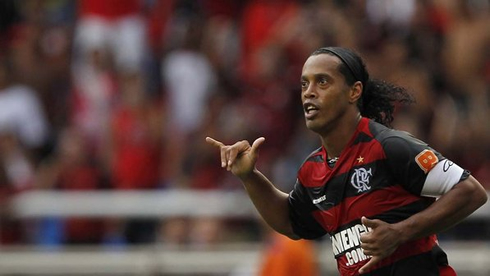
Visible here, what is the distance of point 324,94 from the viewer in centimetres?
552

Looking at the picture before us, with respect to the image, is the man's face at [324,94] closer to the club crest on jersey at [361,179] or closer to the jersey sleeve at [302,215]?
the club crest on jersey at [361,179]

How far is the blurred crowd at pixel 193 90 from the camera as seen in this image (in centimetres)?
1069

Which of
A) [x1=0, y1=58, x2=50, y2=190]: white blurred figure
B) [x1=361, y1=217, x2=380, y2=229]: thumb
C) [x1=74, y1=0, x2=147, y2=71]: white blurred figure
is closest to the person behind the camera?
[x1=361, y1=217, x2=380, y2=229]: thumb

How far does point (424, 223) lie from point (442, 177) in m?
0.23

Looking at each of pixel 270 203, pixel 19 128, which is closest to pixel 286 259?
pixel 270 203

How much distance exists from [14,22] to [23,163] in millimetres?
2566

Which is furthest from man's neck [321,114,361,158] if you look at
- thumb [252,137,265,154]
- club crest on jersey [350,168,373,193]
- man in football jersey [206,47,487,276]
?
thumb [252,137,265,154]

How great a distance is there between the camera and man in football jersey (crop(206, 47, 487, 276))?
17.3 feet

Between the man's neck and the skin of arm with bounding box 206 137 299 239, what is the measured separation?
37 cm

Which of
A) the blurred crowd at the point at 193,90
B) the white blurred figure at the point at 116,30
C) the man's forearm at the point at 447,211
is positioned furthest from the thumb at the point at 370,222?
the white blurred figure at the point at 116,30

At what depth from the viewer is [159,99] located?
1181 cm

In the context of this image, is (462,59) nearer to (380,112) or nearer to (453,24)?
(453,24)

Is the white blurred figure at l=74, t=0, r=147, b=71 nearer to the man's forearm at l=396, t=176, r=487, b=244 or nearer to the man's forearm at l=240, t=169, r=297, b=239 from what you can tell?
the man's forearm at l=240, t=169, r=297, b=239

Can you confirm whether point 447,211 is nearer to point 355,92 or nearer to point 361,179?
point 361,179
